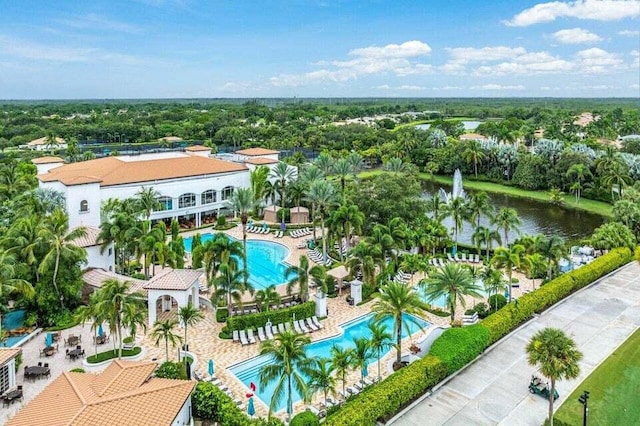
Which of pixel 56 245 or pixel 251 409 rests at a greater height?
pixel 56 245

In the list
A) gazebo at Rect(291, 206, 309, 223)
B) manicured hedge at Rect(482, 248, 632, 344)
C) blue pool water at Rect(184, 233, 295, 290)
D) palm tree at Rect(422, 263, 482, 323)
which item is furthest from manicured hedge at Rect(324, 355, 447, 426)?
gazebo at Rect(291, 206, 309, 223)

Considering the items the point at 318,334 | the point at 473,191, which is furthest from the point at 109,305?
the point at 473,191

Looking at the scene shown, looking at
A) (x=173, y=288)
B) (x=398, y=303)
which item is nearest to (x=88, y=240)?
(x=173, y=288)

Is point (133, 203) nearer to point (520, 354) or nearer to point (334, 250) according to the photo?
point (334, 250)

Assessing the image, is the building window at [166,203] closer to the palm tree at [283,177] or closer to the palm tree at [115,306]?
the palm tree at [283,177]

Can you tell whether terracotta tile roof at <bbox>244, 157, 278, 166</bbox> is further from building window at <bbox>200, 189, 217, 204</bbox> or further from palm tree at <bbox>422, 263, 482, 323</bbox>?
palm tree at <bbox>422, 263, 482, 323</bbox>

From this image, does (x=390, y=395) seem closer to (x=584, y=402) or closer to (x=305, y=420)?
(x=305, y=420)
